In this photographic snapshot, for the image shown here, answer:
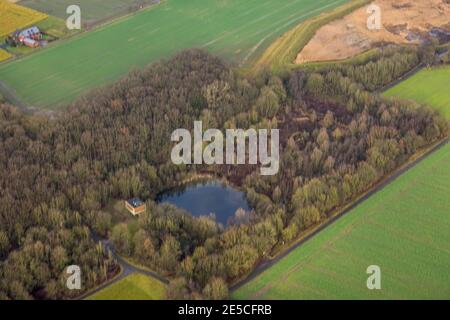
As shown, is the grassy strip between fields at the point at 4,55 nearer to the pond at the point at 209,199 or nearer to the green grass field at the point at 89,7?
the green grass field at the point at 89,7

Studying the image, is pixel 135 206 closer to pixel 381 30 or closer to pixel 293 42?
pixel 293 42

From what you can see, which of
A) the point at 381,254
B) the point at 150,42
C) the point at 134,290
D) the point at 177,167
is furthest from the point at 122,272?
the point at 150,42

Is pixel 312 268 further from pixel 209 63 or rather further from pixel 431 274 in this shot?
pixel 209 63

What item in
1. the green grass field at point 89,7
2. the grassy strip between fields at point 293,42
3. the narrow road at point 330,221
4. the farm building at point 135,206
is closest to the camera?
the narrow road at point 330,221

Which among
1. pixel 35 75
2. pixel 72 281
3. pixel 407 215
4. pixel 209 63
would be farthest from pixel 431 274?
pixel 35 75

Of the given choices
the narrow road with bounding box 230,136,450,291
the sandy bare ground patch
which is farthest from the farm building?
the sandy bare ground patch

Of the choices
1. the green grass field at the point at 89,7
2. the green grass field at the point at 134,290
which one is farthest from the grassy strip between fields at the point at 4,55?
the green grass field at the point at 134,290

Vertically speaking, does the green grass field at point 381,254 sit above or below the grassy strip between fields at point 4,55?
below
